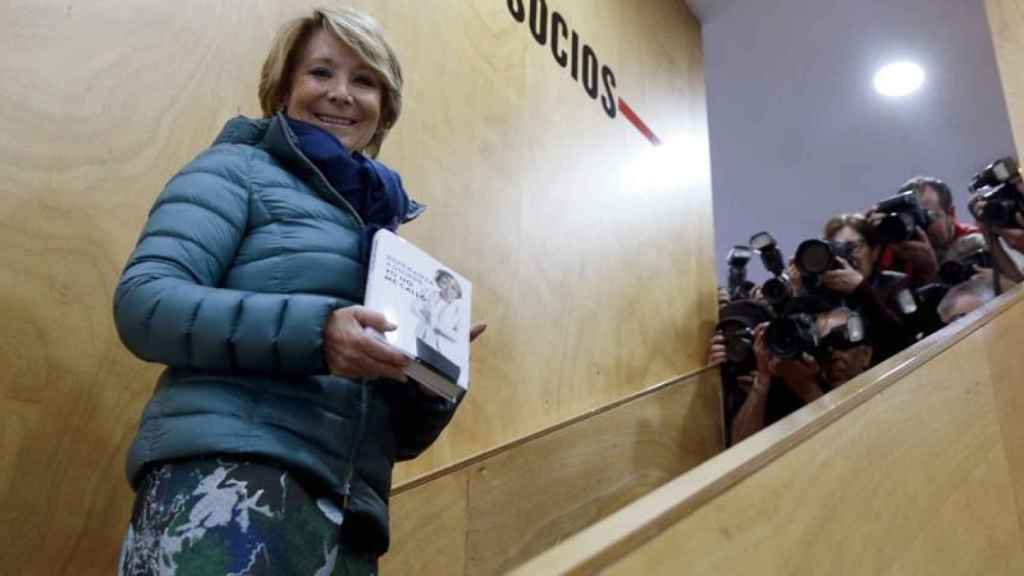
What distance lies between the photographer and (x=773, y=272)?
8.23 feet

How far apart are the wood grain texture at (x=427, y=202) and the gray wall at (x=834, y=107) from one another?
71 cm

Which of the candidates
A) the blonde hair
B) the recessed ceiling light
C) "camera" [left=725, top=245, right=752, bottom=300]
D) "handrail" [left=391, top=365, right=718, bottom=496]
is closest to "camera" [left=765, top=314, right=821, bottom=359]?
"handrail" [left=391, top=365, right=718, bottom=496]

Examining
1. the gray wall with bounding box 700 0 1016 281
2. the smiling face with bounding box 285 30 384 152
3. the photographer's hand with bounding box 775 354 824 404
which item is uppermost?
the gray wall with bounding box 700 0 1016 281

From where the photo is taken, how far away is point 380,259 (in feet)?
2.55

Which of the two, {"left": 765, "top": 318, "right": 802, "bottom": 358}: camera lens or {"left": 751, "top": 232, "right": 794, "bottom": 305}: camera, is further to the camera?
{"left": 751, "top": 232, "right": 794, "bottom": 305}: camera

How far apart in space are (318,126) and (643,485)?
1508mm

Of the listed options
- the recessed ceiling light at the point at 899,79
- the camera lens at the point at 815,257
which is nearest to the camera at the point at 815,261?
the camera lens at the point at 815,257

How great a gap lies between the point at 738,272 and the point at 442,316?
247cm

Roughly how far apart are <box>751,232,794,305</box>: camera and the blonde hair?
1.69 metres

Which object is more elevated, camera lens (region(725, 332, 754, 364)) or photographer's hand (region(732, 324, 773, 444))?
camera lens (region(725, 332, 754, 364))

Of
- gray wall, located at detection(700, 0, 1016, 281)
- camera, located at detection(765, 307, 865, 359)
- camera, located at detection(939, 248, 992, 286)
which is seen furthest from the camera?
gray wall, located at detection(700, 0, 1016, 281)

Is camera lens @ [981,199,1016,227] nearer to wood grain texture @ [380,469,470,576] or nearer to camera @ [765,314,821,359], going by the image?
camera @ [765,314,821,359]

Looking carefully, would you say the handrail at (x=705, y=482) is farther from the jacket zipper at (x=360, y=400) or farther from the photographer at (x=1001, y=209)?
the photographer at (x=1001, y=209)

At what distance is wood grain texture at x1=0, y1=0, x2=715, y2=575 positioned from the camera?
1.04 metres
